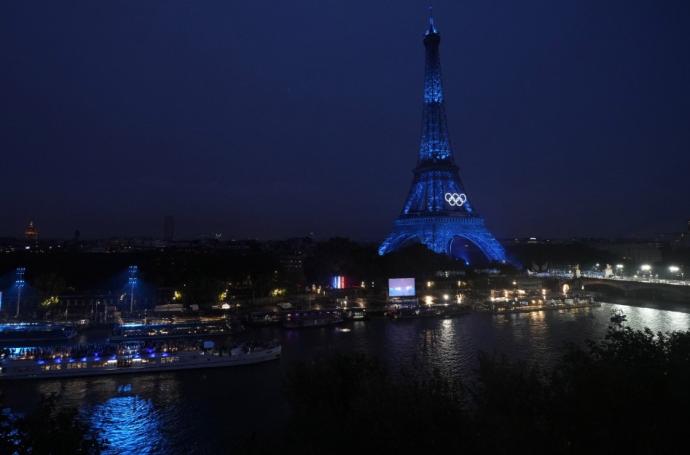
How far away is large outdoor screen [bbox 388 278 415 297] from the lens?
35031mm

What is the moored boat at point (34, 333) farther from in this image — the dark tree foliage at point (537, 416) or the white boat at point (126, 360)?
the dark tree foliage at point (537, 416)

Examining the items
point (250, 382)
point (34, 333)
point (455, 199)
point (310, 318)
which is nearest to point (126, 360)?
point (250, 382)

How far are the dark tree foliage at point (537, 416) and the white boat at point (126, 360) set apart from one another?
10433 millimetres

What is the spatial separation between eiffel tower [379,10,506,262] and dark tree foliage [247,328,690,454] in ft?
108

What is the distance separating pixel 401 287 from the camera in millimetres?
35219

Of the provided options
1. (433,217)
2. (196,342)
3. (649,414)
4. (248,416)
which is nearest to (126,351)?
(196,342)

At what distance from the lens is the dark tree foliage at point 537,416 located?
253 inches

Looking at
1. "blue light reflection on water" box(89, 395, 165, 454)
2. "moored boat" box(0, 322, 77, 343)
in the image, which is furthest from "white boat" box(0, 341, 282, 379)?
"moored boat" box(0, 322, 77, 343)

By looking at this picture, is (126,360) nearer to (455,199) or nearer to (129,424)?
(129,424)

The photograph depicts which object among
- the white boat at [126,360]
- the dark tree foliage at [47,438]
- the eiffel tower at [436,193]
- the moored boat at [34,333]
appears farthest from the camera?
the eiffel tower at [436,193]

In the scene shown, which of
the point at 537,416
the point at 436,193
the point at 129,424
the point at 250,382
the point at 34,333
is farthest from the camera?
the point at 436,193

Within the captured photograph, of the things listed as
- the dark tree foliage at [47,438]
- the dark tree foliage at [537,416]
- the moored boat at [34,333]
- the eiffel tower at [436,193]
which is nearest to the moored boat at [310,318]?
the moored boat at [34,333]

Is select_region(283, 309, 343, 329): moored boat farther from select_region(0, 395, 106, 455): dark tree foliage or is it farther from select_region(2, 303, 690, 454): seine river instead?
select_region(0, 395, 106, 455): dark tree foliage

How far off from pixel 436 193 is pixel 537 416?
34.9 m
